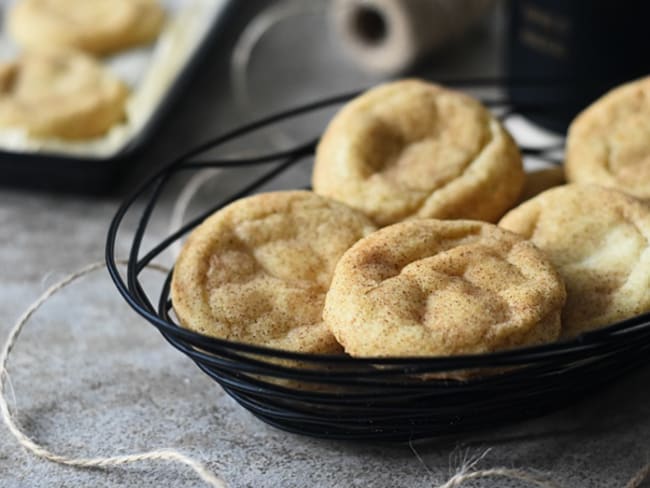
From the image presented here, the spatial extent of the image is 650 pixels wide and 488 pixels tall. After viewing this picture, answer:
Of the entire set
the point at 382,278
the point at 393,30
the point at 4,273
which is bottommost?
the point at 4,273

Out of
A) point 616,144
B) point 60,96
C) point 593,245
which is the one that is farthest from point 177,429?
point 60,96

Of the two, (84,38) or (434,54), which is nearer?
(84,38)

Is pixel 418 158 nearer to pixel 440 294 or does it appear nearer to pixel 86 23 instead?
pixel 440 294

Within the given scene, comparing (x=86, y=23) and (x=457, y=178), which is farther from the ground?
(x=457, y=178)

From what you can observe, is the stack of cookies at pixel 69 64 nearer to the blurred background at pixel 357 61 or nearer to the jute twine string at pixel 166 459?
the blurred background at pixel 357 61

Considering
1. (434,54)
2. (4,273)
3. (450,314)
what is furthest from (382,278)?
(434,54)

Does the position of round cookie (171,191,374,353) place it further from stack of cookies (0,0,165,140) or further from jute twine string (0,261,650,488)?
stack of cookies (0,0,165,140)

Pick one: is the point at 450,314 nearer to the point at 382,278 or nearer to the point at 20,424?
the point at 382,278
